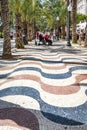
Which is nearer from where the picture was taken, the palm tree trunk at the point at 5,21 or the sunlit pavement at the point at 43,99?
the sunlit pavement at the point at 43,99

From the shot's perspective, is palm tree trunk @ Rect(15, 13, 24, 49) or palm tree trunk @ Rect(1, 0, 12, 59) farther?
palm tree trunk @ Rect(15, 13, 24, 49)

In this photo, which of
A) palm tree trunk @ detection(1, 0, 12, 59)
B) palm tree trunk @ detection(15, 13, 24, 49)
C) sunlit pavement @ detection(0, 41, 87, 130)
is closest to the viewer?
sunlit pavement @ detection(0, 41, 87, 130)

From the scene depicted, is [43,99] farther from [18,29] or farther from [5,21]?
[18,29]

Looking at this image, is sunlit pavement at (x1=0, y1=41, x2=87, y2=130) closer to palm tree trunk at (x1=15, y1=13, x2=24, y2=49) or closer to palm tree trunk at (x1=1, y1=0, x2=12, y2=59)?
palm tree trunk at (x1=1, y1=0, x2=12, y2=59)

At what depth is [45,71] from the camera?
11.8 m

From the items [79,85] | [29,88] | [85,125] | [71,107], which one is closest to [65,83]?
[79,85]

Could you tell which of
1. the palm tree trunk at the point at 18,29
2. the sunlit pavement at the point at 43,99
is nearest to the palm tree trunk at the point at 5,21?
the sunlit pavement at the point at 43,99

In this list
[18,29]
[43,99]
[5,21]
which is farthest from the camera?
[18,29]

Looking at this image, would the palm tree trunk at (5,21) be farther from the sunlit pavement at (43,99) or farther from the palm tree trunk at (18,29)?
the palm tree trunk at (18,29)

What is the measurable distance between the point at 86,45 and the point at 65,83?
1625 cm

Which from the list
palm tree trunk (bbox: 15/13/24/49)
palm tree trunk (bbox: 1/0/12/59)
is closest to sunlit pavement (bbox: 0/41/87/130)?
palm tree trunk (bbox: 1/0/12/59)

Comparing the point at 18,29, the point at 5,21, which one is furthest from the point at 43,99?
the point at 18,29

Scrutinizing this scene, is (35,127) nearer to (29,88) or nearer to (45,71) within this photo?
(29,88)

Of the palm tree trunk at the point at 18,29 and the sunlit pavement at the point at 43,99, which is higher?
the palm tree trunk at the point at 18,29
